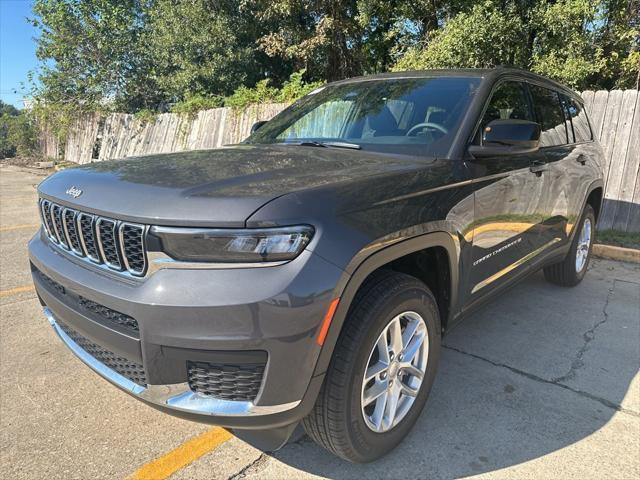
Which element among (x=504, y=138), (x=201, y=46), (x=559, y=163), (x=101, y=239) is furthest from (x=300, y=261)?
(x=201, y=46)

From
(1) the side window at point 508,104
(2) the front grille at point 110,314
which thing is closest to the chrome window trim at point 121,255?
(2) the front grille at point 110,314

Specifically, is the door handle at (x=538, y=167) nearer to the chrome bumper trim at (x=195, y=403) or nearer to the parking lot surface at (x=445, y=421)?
the parking lot surface at (x=445, y=421)

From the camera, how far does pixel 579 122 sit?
4.49m

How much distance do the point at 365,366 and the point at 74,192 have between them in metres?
1.53

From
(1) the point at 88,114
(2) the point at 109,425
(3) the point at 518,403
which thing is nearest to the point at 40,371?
(2) the point at 109,425

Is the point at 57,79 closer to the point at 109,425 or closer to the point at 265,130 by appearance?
the point at 265,130

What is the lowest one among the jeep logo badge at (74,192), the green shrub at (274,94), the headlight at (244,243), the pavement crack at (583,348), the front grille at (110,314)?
the pavement crack at (583,348)

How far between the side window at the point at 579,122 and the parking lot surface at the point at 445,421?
5.75ft

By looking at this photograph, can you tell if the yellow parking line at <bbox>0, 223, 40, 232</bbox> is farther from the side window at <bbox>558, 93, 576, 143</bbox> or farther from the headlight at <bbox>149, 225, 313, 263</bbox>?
the side window at <bbox>558, 93, 576, 143</bbox>

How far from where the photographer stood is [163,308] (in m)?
1.67

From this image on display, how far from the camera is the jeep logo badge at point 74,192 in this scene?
7.03 feet

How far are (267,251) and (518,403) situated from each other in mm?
1948

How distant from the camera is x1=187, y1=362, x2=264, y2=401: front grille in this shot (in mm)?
1700

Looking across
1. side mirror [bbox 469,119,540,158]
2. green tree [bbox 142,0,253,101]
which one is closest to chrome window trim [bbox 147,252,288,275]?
side mirror [bbox 469,119,540,158]
